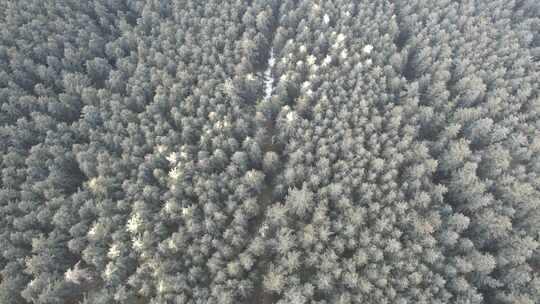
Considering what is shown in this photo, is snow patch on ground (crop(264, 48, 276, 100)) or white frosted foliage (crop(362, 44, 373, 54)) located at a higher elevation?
white frosted foliage (crop(362, 44, 373, 54))

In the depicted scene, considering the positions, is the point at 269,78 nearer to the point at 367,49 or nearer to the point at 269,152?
the point at 367,49

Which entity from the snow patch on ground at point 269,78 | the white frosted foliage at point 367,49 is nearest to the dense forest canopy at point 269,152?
the snow patch on ground at point 269,78

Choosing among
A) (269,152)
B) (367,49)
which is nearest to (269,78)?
(367,49)

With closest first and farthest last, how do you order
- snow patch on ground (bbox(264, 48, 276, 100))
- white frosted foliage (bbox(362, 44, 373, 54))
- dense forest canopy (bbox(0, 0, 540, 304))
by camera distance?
dense forest canopy (bbox(0, 0, 540, 304))
white frosted foliage (bbox(362, 44, 373, 54))
snow patch on ground (bbox(264, 48, 276, 100))

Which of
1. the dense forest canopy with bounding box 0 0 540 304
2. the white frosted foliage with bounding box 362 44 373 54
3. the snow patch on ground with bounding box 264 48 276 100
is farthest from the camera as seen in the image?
the snow patch on ground with bounding box 264 48 276 100

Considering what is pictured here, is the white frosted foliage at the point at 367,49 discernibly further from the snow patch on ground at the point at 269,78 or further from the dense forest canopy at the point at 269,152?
the snow patch on ground at the point at 269,78

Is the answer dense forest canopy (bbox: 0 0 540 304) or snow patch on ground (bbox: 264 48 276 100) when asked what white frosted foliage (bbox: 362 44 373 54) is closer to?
dense forest canopy (bbox: 0 0 540 304)

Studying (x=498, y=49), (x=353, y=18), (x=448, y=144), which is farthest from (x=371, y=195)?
(x=498, y=49)

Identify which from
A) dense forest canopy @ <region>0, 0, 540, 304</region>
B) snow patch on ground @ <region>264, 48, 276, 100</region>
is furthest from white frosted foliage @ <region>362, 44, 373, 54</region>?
snow patch on ground @ <region>264, 48, 276, 100</region>

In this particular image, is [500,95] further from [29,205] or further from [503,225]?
[29,205]
